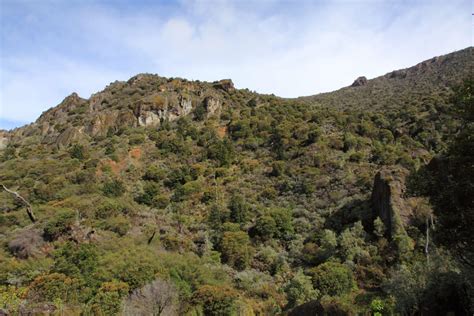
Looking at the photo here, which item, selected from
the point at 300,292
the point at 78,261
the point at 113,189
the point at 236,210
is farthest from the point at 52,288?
the point at 113,189

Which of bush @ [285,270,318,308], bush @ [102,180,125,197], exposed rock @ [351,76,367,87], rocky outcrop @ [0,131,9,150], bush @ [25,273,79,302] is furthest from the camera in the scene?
exposed rock @ [351,76,367,87]

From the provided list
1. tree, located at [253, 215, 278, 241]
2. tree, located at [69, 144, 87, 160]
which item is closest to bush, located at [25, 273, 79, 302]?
tree, located at [253, 215, 278, 241]

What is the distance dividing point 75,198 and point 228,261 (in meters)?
16.2

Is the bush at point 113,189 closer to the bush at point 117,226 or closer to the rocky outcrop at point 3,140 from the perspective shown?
the bush at point 117,226

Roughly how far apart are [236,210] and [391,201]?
13.0 metres

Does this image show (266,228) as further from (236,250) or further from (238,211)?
(238,211)

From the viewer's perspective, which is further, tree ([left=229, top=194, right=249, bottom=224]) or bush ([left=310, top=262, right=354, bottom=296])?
tree ([left=229, top=194, right=249, bottom=224])

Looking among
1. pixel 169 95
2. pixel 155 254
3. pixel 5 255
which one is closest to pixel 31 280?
pixel 5 255

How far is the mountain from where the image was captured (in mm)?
14377

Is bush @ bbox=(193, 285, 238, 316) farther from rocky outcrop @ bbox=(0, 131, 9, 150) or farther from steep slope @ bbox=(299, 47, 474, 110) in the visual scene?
rocky outcrop @ bbox=(0, 131, 9, 150)

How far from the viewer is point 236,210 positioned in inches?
1243

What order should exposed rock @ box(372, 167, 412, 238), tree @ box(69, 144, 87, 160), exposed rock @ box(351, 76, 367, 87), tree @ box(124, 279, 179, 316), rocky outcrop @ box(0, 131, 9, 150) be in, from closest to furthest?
tree @ box(124, 279, 179, 316), exposed rock @ box(372, 167, 412, 238), tree @ box(69, 144, 87, 160), rocky outcrop @ box(0, 131, 9, 150), exposed rock @ box(351, 76, 367, 87)

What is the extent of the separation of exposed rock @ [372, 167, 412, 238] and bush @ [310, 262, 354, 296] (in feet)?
16.0

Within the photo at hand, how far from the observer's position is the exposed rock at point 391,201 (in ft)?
77.8
